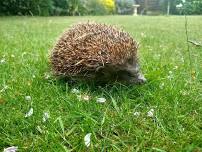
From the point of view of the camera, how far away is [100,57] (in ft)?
11.0

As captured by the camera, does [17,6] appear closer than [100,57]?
No

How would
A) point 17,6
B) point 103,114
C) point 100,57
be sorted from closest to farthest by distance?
point 103,114
point 100,57
point 17,6

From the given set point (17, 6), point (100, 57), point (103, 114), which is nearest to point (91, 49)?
point (100, 57)

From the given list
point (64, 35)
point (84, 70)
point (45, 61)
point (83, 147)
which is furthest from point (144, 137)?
point (45, 61)

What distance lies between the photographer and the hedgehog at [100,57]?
3.38 meters

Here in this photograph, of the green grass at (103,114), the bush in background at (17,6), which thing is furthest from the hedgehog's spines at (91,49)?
the bush in background at (17,6)

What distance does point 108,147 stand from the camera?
7.95ft

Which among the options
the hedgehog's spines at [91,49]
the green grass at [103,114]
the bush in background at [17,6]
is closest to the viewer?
the green grass at [103,114]

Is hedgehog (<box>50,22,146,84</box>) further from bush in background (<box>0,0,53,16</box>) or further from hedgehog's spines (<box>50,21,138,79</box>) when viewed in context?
bush in background (<box>0,0,53,16</box>)

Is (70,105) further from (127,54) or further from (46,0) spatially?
(46,0)

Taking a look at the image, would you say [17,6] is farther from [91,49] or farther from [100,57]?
[100,57]

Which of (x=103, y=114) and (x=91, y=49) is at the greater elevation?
(x=91, y=49)

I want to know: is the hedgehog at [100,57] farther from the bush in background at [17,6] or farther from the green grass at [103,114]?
the bush in background at [17,6]

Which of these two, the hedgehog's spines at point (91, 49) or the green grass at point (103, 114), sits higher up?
the hedgehog's spines at point (91, 49)
